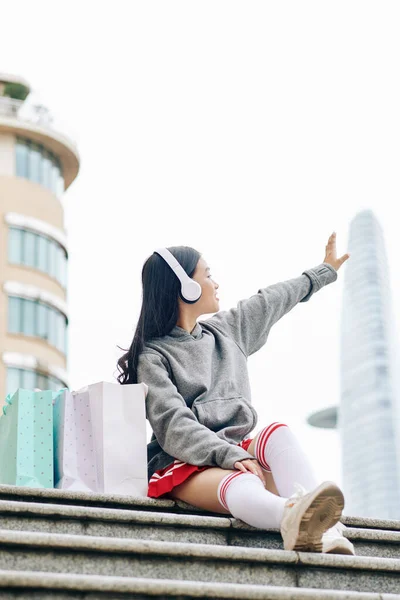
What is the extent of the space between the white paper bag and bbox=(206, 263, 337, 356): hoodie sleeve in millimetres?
707

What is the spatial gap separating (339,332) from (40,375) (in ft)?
263

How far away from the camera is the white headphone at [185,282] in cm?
451

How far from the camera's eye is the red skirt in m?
3.92

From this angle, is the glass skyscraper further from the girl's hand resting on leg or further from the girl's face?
the girl's hand resting on leg

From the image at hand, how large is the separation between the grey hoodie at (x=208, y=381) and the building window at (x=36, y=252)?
21.0 m

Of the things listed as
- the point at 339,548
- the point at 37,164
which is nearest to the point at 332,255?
the point at 339,548

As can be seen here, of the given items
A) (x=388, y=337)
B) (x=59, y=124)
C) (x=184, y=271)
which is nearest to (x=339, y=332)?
(x=388, y=337)

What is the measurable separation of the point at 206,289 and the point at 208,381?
1.53 feet

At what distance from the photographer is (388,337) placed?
3841 inches

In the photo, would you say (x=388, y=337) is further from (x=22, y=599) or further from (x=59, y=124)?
(x=22, y=599)

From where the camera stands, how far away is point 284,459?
3.81 meters

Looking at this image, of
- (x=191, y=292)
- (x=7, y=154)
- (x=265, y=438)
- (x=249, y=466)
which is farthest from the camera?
(x=7, y=154)

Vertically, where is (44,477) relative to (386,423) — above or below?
below

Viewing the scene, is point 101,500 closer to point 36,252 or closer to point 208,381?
point 208,381
